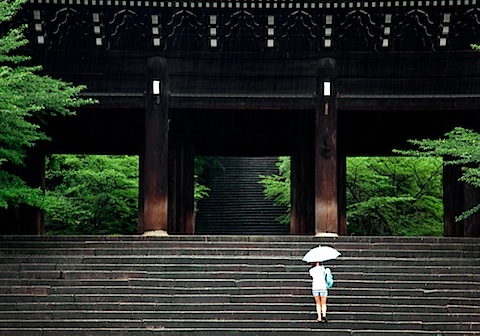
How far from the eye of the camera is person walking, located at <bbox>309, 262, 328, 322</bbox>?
14.2 metres

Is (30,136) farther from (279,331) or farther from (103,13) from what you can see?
(279,331)

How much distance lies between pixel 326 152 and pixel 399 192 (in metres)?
8.36

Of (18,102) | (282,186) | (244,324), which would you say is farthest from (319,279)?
(282,186)

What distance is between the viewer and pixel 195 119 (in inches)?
915

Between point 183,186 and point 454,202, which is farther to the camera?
point 183,186

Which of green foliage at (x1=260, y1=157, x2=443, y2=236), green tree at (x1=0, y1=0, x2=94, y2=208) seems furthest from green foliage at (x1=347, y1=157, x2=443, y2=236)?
green tree at (x1=0, y1=0, x2=94, y2=208)

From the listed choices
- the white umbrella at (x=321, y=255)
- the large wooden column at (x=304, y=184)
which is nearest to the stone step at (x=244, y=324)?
the white umbrella at (x=321, y=255)

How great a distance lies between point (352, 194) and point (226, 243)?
11.3m

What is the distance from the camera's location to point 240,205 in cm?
3550

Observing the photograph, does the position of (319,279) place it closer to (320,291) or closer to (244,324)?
(320,291)

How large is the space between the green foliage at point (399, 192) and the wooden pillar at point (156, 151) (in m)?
8.97

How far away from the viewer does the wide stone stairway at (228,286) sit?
14516 millimetres

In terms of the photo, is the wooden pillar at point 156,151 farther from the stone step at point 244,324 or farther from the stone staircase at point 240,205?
the stone staircase at point 240,205

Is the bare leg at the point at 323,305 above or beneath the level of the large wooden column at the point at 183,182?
beneath
